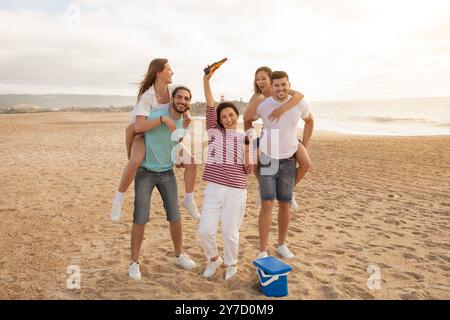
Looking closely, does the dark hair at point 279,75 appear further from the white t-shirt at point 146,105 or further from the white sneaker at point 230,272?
the white sneaker at point 230,272

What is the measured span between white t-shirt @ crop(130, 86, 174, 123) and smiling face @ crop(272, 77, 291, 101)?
1.25 metres

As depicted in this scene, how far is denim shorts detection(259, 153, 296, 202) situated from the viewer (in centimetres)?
424

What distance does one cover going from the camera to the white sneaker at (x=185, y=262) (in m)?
4.28

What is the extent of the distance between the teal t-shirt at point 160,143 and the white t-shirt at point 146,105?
83mm

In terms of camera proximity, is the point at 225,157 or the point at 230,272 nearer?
the point at 225,157

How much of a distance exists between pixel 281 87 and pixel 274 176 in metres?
1.03

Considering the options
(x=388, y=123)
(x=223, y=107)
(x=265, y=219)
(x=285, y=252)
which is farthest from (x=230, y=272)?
(x=388, y=123)

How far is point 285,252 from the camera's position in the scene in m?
4.68

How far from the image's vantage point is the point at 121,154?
550 inches

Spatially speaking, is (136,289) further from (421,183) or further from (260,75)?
(421,183)

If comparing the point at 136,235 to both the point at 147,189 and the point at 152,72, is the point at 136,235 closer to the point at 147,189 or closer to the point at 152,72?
the point at 147,189

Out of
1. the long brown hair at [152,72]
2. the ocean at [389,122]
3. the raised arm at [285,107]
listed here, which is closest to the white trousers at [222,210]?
the raised arm at [285,107]
